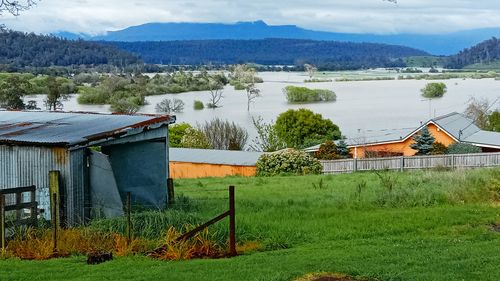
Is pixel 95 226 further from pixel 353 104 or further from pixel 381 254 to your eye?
pixel 353 104

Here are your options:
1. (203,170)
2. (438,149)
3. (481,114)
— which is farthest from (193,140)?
(481,114)

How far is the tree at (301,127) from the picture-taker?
5547cm

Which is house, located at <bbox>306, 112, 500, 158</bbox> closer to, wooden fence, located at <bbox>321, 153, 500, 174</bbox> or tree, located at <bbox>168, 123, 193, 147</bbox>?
wooden fence, located at <bbox>321, 153, 500, 174</bbox>

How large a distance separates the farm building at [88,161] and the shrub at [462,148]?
85.8 feet

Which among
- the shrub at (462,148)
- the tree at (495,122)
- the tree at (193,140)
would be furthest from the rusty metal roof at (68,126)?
the tree at (495,122)

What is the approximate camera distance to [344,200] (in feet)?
55.7

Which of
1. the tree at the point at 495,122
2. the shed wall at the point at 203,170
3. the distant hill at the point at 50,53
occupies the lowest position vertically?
the shed wall at the point at 203,170

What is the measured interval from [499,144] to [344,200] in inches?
996

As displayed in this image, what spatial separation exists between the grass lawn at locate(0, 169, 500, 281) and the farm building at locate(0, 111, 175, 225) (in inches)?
56.9

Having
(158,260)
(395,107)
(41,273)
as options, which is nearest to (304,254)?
(158,260)

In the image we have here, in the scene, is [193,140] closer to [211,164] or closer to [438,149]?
[211,164]

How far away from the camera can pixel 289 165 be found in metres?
34.3

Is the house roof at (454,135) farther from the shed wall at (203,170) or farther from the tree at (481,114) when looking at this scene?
the tree at (481,114)

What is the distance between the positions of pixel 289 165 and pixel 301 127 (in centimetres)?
2154
